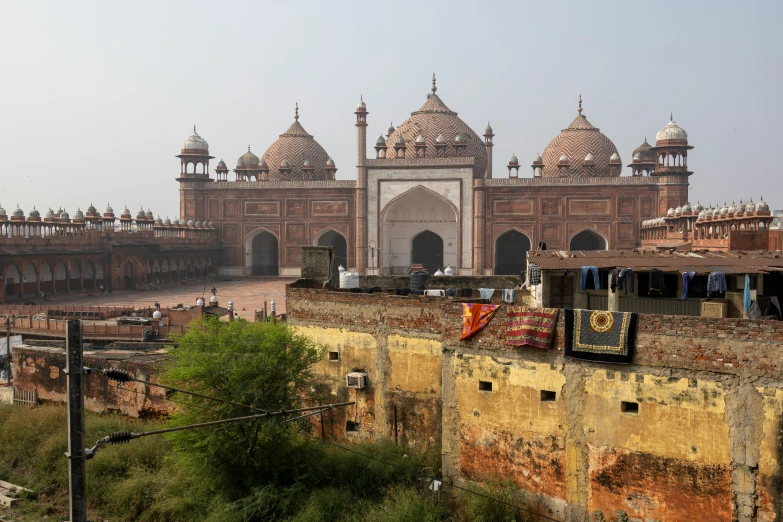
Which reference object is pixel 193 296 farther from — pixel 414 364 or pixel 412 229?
pixel 414 364

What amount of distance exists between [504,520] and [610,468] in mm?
1338

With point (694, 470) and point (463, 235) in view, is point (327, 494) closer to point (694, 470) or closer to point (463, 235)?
point (694, 470)

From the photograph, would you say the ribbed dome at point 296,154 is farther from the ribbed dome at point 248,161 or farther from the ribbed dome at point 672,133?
the ribbed dome at point 672,133

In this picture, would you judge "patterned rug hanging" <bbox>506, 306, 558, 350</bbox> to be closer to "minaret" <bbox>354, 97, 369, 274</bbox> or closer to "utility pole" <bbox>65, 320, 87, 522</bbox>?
"utility pole" <bbox>65, 320, 87, 522</bbox>

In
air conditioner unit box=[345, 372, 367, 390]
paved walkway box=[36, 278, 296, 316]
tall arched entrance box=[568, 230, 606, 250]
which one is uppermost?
tall arched entrance box=[568, 230, 606, 250]

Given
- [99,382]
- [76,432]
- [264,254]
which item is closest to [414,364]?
[76,432]

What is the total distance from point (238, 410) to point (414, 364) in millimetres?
2411

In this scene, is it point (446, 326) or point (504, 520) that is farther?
point (446, 326)

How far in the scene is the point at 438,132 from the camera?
37219mm

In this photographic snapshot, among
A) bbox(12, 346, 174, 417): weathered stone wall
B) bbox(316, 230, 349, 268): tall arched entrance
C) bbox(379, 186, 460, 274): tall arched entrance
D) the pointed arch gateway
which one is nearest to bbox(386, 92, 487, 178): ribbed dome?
bbox(379, 186, 460, 274): tall arched entrance

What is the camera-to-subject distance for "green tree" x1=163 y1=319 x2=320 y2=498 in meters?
10.4

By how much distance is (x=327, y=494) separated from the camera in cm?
1010

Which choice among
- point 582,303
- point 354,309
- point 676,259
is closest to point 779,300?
point 676,259

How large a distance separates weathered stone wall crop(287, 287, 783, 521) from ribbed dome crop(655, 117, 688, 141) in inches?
1056
